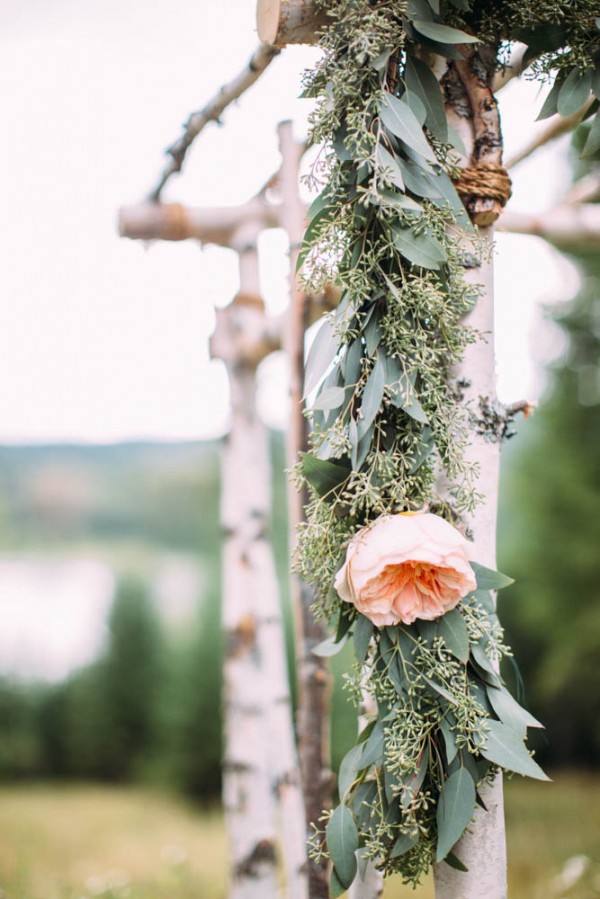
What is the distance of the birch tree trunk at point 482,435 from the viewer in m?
0.97

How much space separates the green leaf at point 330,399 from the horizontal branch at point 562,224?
5.83 ft

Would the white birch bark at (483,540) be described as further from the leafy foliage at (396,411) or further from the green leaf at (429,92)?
the green leaf at (429,92)

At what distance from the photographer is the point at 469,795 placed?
2.90 feet

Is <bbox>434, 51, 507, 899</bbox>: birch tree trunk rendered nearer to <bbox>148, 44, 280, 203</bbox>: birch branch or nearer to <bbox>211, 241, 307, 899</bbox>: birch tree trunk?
<bbox>148, 44, 280, 203</bbox>: birch branch

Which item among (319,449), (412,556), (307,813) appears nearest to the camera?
(412,556)

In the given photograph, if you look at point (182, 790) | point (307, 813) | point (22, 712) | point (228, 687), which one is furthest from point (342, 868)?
point (22, 712)

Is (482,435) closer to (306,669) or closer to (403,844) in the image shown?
(403,844)

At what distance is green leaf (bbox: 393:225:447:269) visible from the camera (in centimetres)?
91

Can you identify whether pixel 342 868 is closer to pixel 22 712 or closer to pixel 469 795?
pixel 469 795

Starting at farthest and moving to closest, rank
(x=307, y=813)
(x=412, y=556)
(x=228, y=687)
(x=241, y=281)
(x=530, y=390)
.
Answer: (x=530, y=390) → (x=241, y=281) → (x=228, y=687) → (x=307, y=813) → (x=412, y=556)

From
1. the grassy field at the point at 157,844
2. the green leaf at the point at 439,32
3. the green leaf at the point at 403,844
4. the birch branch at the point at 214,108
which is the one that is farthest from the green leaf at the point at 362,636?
the grassy field at the point at 157,844

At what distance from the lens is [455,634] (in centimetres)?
90

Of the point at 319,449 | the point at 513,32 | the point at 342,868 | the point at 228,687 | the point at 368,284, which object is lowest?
the point at 228,687

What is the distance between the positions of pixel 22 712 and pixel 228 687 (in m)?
4.25
